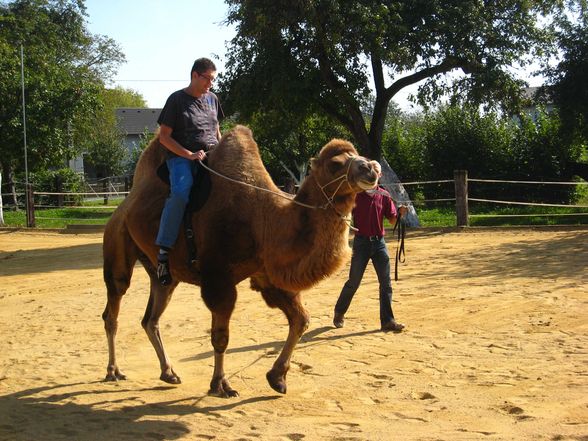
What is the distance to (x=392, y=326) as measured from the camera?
8.53 meters

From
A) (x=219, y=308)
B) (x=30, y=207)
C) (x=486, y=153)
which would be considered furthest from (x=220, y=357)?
(x=486, y=153)

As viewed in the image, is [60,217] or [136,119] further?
[136,119]

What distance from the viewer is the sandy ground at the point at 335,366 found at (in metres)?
5.30

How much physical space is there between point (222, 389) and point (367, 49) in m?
16.2

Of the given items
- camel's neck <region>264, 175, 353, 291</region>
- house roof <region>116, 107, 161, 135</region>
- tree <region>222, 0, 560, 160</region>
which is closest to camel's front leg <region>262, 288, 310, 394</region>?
camel's neck <region>264, 175, 353, 291</region>

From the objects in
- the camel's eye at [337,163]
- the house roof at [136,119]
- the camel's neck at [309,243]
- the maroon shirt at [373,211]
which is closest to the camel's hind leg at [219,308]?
the camel's neck at [309,243]

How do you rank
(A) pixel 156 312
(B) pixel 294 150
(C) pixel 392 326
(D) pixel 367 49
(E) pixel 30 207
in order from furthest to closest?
(B) pixel 294 150
(E) pixel 30 207
(D) pixel 367 49
(C) pixel 392 326
(A) pixel 156 312

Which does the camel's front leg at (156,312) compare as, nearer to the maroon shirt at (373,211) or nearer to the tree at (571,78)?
the maroon shirt at (373,211)

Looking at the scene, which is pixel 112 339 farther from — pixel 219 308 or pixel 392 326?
pixel 392 326

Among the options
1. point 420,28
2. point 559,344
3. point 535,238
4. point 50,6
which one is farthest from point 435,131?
point 50,6

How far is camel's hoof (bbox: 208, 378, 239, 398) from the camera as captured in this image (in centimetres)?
619

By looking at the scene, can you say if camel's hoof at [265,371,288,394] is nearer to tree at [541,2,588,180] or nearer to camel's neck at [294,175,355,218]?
camel's neck at [294,175,355,218]

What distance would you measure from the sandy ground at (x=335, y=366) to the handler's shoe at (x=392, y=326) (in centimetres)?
24

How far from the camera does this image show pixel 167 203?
6367 mm
